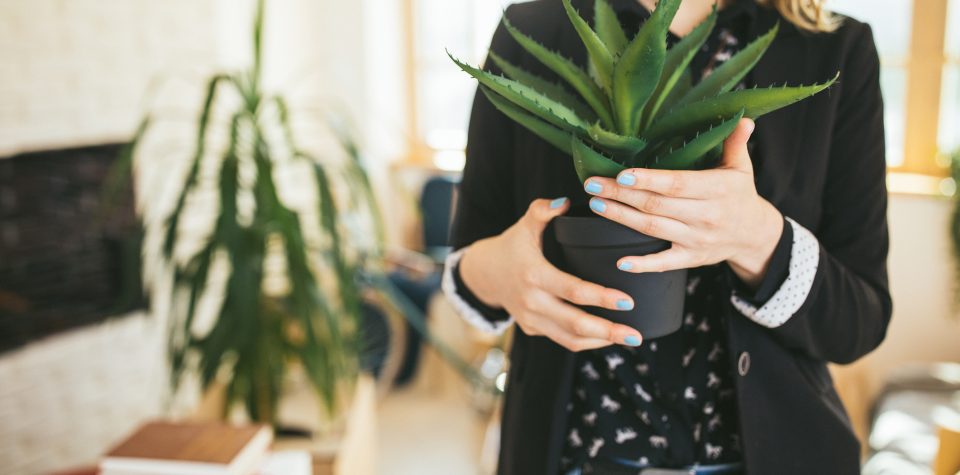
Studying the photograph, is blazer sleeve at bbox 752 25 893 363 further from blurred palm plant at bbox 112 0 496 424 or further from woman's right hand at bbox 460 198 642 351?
blurred palm plant at bbox 112 0 496 424

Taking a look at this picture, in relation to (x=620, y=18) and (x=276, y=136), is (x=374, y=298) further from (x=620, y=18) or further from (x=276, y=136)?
(x=620, y=18)

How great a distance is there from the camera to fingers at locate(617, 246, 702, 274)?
0.59m

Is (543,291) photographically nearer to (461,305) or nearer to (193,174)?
(461,305)

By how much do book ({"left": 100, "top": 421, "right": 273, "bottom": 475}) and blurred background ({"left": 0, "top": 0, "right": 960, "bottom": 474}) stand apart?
2.35 feet

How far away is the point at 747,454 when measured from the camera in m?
0.76

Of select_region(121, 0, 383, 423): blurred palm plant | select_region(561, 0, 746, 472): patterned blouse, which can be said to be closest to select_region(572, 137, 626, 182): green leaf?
select_region(561, 0, 746, 472): patterned blouse

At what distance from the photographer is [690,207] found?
56cm

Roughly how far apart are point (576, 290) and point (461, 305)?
0.24 m

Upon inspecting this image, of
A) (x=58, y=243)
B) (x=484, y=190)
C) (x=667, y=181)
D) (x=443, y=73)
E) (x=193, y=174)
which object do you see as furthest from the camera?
(x=443, y=73)

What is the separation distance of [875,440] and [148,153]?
2.66 metres

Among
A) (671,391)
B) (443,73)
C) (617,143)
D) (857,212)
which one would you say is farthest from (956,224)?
(443,73)

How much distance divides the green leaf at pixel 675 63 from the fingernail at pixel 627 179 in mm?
74

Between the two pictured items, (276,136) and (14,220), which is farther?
(276,136)

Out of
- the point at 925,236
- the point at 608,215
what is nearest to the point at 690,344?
the point at 608,215
